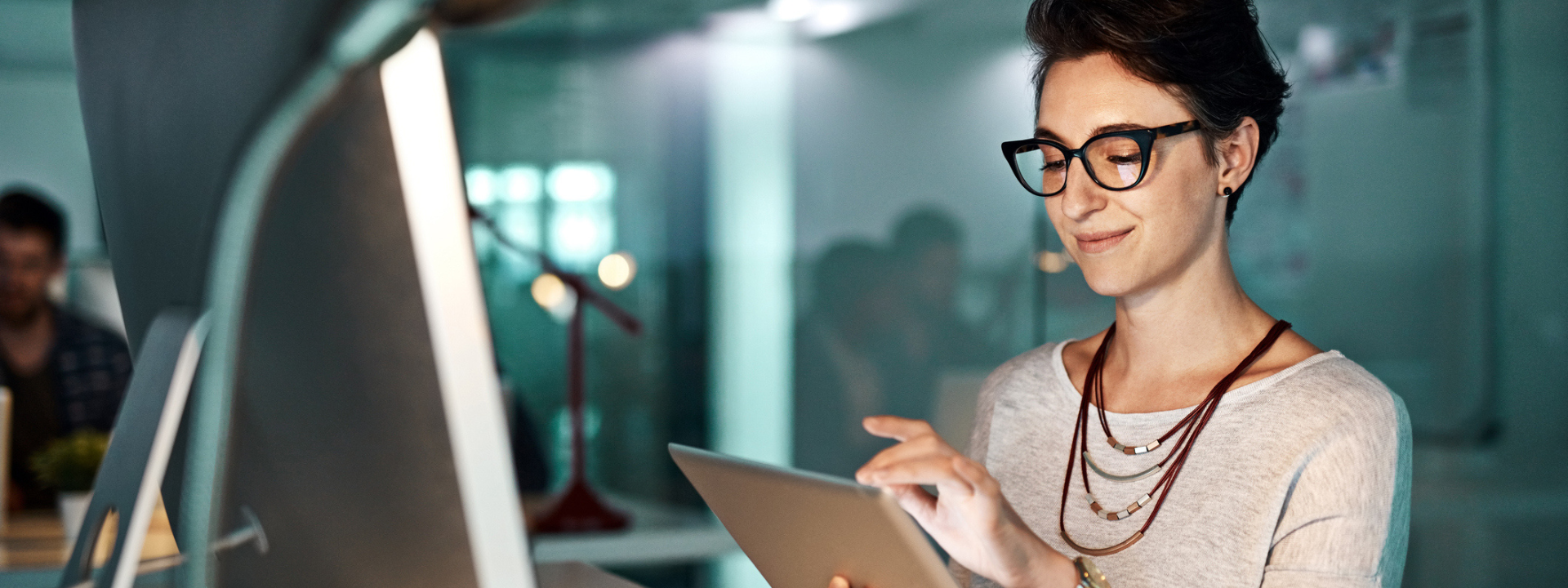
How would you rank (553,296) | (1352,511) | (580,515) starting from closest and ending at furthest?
(1352,511)
(580,515)
(553,296)

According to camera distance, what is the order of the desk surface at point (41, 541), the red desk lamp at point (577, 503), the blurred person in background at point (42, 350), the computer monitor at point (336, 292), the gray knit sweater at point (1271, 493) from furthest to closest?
the blurred person in background at point (42, 350) < the red desk lamp at point (577, 503) < the desk surface at point (41, 541) < the gray knit sweater at point (1271, 493) < the computer monitor at point (336, 292)

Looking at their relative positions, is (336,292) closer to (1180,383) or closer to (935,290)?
(1180,383)

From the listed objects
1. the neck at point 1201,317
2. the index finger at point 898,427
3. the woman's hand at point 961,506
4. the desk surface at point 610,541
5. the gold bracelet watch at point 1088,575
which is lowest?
the desk surface at point 610,541

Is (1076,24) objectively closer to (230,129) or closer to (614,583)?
(614,583)

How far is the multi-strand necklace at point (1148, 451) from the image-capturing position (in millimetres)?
1103

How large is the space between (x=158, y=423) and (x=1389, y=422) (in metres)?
0.95

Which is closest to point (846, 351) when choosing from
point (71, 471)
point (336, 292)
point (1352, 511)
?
point (71, 471)

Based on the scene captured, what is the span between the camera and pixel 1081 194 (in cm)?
111

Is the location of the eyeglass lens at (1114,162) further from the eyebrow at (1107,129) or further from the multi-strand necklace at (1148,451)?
the multi-strand necklace at (1148,451)

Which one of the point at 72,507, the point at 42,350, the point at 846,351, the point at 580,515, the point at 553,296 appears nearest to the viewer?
the point at 72,507

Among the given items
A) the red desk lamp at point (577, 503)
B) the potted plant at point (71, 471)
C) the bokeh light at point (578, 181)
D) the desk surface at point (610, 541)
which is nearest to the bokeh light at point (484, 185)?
the bokeh light at point (578, 181)

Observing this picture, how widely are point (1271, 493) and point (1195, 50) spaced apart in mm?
415

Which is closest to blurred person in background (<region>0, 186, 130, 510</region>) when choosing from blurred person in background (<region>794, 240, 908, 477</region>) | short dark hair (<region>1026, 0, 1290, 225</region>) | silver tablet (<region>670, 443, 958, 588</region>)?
blurred person in background (<region>794, 240, 908, 477</region>)

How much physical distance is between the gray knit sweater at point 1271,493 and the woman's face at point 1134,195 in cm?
15
